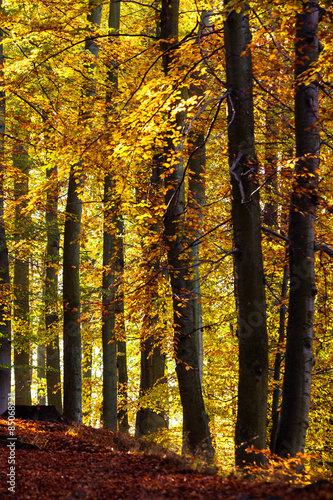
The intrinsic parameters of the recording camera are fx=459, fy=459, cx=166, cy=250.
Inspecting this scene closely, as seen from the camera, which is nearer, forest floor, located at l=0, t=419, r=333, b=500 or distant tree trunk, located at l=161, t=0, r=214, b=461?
forest floor, located at l=0, t=419, r=333, b=500

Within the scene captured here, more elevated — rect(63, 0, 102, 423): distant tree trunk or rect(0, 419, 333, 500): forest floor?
rect(63, 0, 102, 423): distant tree trunk

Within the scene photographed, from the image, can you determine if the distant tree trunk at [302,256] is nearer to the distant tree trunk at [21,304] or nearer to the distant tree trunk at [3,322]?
the distant tree trunk at [3,322]

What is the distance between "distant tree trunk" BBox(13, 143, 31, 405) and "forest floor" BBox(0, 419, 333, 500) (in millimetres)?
5687

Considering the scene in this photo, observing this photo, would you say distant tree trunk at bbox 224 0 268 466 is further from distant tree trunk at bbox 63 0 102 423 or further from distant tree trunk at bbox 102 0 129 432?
distant tree trunk at bbox 102 0 129 432

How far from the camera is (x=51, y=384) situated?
1494cm

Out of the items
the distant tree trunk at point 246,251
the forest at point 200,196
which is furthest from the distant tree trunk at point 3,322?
the distant tree trunk at point 246,251

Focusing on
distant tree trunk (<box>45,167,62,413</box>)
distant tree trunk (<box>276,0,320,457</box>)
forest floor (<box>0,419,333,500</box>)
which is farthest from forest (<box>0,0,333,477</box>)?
forest floor (<box>0,419,333,500</box>)

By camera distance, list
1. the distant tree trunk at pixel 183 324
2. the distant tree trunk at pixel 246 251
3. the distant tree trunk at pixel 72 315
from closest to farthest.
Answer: the distant tree trunk at pixel 246 251
the distant tree trunk at pixel 183 324
the distant tree trunk at pixel 72 315

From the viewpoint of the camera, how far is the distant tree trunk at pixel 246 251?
5.87m

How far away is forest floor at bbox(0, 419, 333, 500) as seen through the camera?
405cm

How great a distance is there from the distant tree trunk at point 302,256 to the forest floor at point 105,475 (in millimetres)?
1402

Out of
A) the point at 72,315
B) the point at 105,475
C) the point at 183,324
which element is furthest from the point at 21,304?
the point at 105,475

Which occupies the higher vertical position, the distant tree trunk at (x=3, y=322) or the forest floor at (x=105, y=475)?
the distant tree trunk at (x=3, y=322)

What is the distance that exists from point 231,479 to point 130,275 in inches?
211
